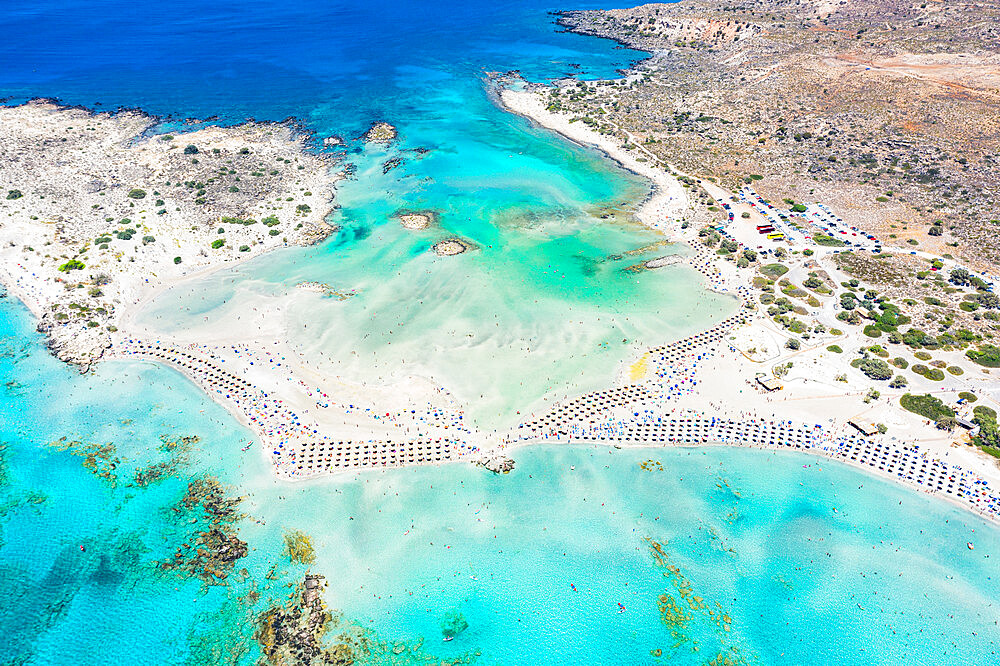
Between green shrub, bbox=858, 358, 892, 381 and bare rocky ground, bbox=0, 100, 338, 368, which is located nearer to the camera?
green shrub, bbox=858, 358, 892, 381

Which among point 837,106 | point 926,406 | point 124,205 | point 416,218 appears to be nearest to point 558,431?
point 926,406

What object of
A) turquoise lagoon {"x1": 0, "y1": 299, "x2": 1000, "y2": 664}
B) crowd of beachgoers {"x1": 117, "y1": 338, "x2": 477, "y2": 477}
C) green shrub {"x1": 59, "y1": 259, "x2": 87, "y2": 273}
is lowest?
turquoise lagoon {"x1": 0, "y1": 299, "x2": 1000, "y2": 664}

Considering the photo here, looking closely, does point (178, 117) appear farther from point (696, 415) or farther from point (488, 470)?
point (696, 415)

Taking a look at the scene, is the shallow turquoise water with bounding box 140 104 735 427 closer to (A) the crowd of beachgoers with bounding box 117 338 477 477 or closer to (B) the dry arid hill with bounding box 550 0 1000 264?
(A) the crowd of beachgoers with bounding box 117 338 477 477

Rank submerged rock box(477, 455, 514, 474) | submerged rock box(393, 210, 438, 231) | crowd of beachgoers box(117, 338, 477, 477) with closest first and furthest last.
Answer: submerged rock box(477, 455, 514, 474) → crowd of beachgoers box(117, 338, 477, 477) → submerged rock box(393, 210, 438, 231)

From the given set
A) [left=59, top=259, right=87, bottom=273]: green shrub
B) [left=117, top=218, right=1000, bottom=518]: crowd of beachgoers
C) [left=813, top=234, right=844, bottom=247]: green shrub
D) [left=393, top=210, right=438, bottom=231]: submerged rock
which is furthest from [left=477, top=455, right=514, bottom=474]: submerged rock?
[left=59, top=259, right=87, bottom=273]: green shrub

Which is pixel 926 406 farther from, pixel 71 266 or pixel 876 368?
pixel 71 266

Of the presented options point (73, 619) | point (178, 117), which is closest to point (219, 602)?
point (73, 619)
